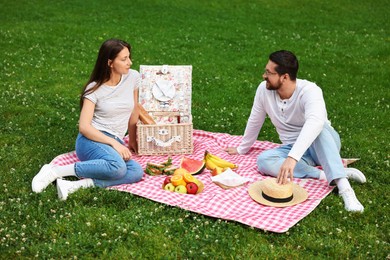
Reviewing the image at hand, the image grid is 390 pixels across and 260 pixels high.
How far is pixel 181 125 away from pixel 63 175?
2.08 metres

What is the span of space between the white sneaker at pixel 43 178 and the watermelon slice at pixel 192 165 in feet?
5.69

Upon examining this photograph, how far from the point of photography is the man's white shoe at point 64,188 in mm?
6488

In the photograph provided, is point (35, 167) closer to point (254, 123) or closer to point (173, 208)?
point (173, 208)

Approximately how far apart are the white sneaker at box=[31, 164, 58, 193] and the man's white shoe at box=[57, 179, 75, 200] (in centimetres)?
Result: 21

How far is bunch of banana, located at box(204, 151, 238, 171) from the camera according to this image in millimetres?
7638

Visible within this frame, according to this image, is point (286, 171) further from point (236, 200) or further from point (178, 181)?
point (178, 181)

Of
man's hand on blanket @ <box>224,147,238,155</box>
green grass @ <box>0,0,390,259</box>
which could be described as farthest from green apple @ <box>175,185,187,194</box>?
man's hand on blanket @ <box>224,147,238,155</box>

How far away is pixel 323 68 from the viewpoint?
1330 cm

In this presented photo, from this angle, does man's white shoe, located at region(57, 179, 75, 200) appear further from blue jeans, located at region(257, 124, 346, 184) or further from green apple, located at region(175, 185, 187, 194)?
blue jeans, located at region(257, 124, 346, 184)

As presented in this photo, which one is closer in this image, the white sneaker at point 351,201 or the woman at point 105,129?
the white sneaker at point 351,201

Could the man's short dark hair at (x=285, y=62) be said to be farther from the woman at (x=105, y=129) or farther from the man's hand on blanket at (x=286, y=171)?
the woman at (x=105, y=129)

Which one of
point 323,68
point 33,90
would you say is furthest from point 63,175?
point 323,68

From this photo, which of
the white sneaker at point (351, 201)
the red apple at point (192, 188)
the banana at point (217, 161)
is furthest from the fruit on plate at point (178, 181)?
the white sneaker at point (351, 201)

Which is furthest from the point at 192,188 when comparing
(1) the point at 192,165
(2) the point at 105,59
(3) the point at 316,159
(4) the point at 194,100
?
(4) the point at 194,100
